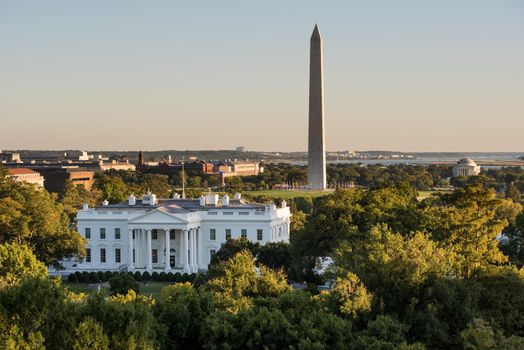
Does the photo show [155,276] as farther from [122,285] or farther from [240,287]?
[240,287]

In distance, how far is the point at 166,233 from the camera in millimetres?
90625

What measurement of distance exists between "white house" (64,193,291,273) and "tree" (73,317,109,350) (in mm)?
54377

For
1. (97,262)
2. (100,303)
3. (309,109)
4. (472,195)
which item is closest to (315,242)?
(472,195)

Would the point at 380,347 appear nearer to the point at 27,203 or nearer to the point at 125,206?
the point at 27,203

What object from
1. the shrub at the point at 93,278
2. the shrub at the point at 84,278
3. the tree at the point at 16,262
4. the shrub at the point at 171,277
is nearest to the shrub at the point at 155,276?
the shrub at the point at 171,277

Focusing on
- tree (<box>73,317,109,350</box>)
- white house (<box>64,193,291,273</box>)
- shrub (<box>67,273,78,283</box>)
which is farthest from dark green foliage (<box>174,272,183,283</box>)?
tree (<box>73,317,109,350</box>)

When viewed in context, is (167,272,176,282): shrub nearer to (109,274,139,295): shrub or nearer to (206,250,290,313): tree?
(109,274,139,295): shrub

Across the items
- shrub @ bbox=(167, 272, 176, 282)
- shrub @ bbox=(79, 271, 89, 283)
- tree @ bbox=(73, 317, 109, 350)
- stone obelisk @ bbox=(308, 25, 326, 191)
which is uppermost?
stone obelisk @ bbox=(308, 25, 326, 191)

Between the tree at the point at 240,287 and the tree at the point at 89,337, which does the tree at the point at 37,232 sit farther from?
the tree at the point at 89,337

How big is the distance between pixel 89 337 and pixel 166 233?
184 feet

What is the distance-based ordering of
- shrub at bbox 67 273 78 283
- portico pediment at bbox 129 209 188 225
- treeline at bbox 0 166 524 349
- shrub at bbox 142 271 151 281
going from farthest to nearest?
portico pediment at bbox 129 209 188 225 < shrub at bbox 142 271 151 281 < shrub at bbox 67 273 78 283 < treeline at bbox 0 166 524 349

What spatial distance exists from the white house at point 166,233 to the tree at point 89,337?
54.4 metres

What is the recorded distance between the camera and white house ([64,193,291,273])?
90875 mm

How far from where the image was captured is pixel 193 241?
91.4 meters
